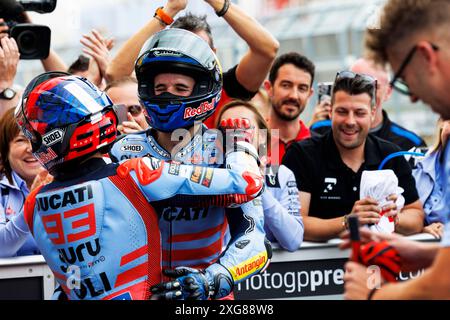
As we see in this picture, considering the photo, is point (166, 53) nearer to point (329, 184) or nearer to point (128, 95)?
point (128, 95)

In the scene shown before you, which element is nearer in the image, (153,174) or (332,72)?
(153,174)

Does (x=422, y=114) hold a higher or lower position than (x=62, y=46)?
lower

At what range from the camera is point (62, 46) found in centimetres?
2828

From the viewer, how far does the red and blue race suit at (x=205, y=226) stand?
400 centimetres

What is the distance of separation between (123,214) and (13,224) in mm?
1440

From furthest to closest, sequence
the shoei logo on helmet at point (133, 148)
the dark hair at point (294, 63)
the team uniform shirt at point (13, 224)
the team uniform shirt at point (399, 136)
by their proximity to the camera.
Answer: the dark hair at point (294, 63) < the team uniform shirt at point (399, 136) < the team uniform shirt at point (13, 224) < the shoei logo on helmet at point (133, 148)

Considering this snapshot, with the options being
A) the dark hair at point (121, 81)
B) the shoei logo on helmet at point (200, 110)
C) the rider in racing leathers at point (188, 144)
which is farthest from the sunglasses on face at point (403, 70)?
the dark hair at point (121, 81)

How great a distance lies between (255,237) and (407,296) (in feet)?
4.32

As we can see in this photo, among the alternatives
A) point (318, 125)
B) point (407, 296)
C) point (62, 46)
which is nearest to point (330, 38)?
point (62, 46)

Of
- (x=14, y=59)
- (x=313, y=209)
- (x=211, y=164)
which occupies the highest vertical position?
(x=14, y=59)

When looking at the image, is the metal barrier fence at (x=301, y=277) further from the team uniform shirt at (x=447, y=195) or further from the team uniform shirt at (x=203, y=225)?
the team uniform shirt at (x=447, y=195)

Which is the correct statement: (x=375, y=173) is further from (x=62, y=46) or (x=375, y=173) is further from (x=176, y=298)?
(x=62, y=46)

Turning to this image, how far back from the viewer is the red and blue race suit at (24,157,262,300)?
380 cm

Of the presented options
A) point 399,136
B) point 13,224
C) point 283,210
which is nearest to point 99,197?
point 13,224
